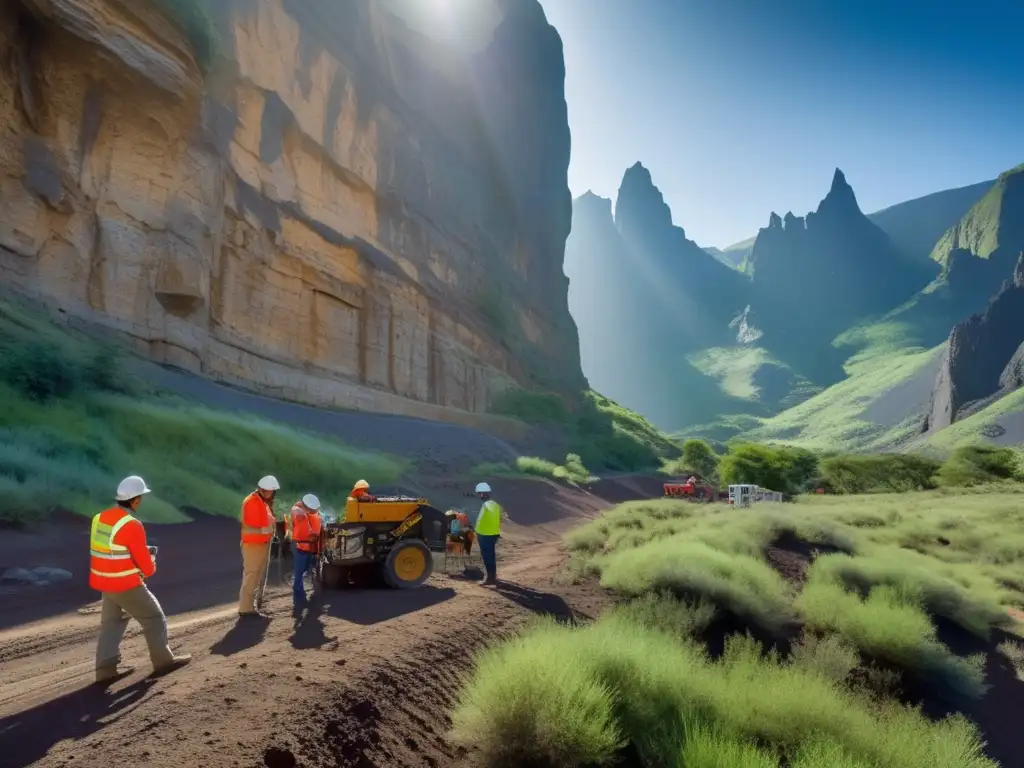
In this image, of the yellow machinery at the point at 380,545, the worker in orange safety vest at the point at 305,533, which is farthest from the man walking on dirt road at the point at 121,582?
the yellow machinery at the point at 380,545

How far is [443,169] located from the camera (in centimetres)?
6116

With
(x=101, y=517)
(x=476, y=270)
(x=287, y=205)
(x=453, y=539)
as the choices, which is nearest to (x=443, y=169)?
(x=476, y=270)

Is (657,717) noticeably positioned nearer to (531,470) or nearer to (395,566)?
(395,566)

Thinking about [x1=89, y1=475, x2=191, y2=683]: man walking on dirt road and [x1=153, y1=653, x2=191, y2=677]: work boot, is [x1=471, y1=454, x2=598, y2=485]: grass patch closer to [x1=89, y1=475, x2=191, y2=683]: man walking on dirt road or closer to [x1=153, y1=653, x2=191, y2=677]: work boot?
[x1=153, y1=653, x2=191, y2=677]: work boot

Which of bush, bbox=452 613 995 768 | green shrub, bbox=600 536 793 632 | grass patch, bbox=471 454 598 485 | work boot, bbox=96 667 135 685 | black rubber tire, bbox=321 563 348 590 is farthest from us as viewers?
grass patch, bbox=471 454 598 485

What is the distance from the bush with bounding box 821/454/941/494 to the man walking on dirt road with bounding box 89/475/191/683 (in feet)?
175

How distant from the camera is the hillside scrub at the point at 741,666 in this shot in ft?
17.0

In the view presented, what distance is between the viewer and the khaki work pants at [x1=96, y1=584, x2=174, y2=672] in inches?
229

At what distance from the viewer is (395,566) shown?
34.8ft

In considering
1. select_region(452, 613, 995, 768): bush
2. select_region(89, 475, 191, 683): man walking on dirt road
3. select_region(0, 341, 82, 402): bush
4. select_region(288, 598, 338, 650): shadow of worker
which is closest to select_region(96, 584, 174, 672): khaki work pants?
select_region(89, 475, 191, 683): man walking on dirt road

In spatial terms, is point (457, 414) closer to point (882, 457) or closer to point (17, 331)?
point (17, 331)

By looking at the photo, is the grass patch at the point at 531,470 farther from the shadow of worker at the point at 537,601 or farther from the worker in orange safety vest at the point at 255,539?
the worker in orange safety vest at the point at 255,539

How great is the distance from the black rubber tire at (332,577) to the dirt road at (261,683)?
64 cm

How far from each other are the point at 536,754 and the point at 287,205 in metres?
35.8
